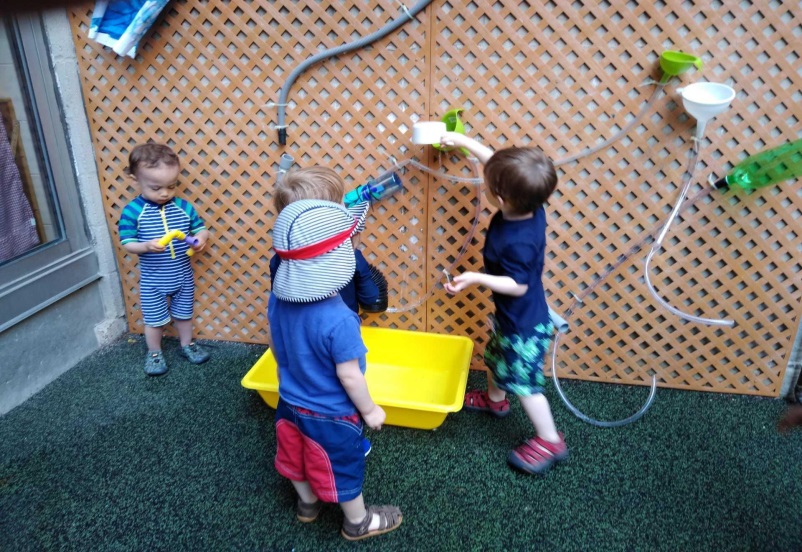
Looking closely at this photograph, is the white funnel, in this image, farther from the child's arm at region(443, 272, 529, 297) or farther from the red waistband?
the red waistband

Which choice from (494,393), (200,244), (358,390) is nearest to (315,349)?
(358,390)

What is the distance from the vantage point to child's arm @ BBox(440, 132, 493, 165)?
85.0 inches

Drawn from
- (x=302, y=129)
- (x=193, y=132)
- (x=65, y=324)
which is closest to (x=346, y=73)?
(x=302, y=129)

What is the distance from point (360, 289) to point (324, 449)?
2.41 feet

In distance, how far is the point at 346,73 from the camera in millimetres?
2393

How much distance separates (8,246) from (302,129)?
4.64ft

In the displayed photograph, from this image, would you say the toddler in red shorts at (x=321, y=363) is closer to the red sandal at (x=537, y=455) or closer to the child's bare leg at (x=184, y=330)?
the red sandal at (x=537, y=455)

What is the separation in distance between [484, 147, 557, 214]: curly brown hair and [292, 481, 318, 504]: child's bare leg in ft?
3.81

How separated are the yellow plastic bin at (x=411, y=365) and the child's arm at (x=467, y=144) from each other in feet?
2.92

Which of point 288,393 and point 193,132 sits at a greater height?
point 193,132

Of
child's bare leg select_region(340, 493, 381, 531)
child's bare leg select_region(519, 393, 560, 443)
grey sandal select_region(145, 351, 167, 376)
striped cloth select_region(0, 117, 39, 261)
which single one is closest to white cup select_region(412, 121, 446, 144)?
child's bare leg select_region(519, 393, 560, 443)

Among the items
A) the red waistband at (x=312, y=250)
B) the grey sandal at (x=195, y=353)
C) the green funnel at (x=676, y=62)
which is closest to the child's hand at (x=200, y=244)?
the grey sandal at (x=195, y=353)

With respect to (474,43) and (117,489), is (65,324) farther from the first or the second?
(474,43)

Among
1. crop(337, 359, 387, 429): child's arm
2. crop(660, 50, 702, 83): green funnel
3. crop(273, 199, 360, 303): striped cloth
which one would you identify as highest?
crop(660, 50, 702, 83): green funnel
